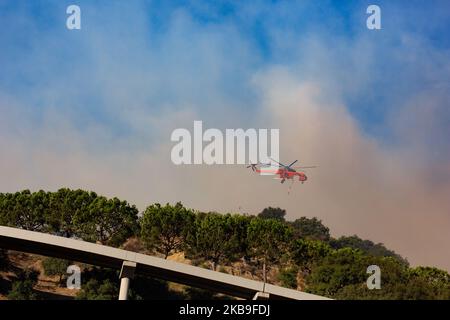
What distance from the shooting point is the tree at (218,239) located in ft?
272

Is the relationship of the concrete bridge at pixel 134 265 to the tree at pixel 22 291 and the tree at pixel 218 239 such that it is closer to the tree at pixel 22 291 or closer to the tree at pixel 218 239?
the tree at pixel 22 291

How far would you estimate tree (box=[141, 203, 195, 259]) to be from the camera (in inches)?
3329

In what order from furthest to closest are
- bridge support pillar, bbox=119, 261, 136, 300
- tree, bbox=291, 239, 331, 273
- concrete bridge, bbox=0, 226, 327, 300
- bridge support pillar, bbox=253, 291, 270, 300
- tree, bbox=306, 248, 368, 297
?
tree, bbox=291, 239, 331, 273, tree, bbox=306, 248, 368, 297, bridge support pillar, bbox=253, 291, 270, 300, concrete bridge, bbox=0, 226, 327, 300, bridge support pillar, bbox=119, 261, 136, 300

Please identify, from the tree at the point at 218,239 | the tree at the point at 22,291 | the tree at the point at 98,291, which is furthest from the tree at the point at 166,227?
the tree at the point at 22,291

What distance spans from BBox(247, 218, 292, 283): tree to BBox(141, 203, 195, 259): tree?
9926 millimetres

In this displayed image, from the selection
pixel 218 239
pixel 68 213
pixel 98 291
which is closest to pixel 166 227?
pixel 218 239

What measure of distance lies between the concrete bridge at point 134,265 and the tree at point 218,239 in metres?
49.6

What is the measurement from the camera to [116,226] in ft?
281

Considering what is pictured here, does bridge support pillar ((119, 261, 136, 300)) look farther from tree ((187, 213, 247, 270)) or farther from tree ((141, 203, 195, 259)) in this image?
tree ((141, 203, 195, 259))

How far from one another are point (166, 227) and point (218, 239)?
8345 millimetres

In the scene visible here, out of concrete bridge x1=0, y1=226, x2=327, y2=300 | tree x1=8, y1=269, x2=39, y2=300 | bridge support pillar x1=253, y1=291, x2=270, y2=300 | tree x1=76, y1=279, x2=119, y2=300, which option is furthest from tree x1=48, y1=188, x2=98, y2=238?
bridge support pillar x1=253, y1=291, x2=270, y2=300

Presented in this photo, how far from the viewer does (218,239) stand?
8325 centimetres
